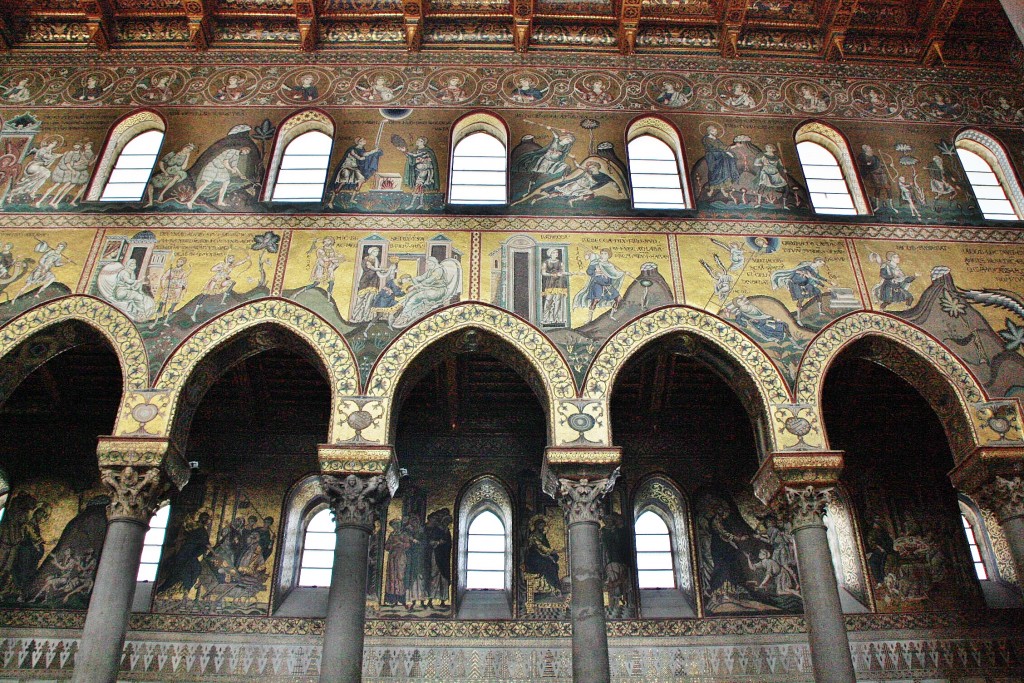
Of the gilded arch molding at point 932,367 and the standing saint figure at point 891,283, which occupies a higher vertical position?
the standing saint figure at point 891,283

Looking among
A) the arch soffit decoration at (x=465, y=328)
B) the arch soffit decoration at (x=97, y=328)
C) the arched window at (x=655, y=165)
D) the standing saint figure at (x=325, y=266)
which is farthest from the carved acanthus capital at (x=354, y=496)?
the arched window at (x=655, y=165)

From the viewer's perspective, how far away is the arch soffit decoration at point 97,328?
10195 millimetres

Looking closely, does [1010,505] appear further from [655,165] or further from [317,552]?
[317,552]

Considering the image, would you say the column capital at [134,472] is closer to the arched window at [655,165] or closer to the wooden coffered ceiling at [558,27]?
the wooden coffered ceiling at [558,27]

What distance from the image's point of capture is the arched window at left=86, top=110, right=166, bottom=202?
1207 centimetres

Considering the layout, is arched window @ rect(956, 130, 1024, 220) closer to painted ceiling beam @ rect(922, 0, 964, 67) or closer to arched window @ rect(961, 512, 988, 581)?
painted ceiling beam @ rect(922, 0, 964, 67)

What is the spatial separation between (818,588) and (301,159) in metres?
9.29

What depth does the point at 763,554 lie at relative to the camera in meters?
12.7

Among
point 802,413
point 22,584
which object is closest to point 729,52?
point 802,413

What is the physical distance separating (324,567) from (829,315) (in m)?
8.23

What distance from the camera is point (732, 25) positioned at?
42.8 feet

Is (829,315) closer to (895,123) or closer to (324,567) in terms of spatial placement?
(895,123)

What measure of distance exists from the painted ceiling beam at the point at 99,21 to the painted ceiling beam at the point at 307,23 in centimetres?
296

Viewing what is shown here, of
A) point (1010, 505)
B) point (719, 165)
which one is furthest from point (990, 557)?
point (719, 165)
